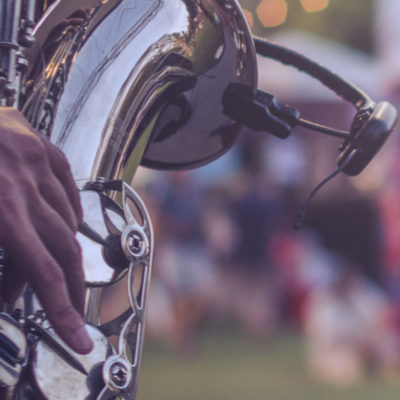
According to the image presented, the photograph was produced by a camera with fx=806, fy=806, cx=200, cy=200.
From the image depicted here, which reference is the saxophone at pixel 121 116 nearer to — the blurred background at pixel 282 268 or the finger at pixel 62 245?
the finger at pixel 62 245

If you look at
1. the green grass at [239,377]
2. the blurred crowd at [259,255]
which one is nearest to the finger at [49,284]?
the green grass at [239,377]

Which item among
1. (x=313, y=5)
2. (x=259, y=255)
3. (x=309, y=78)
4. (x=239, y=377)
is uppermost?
(x=309, y=78)

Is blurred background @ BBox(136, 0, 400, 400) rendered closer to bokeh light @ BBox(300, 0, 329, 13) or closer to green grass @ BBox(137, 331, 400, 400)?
green grass @ BBox(137, 331, 400, 400)

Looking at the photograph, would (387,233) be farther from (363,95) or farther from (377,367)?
(363,95)

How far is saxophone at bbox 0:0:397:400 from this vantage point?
1089mm

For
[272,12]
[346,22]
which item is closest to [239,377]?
[272,12]

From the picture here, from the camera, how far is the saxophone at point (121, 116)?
1.09 m

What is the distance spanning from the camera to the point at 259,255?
328 inches

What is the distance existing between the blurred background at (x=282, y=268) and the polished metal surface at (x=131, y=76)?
3.95 metres

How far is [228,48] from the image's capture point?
136 centimetres

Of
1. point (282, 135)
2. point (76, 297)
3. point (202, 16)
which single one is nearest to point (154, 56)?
point (202, 16)

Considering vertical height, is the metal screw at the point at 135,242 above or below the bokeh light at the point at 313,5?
above

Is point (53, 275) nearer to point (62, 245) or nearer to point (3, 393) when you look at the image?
point (62, 245)

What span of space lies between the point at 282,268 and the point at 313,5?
7529 mm
